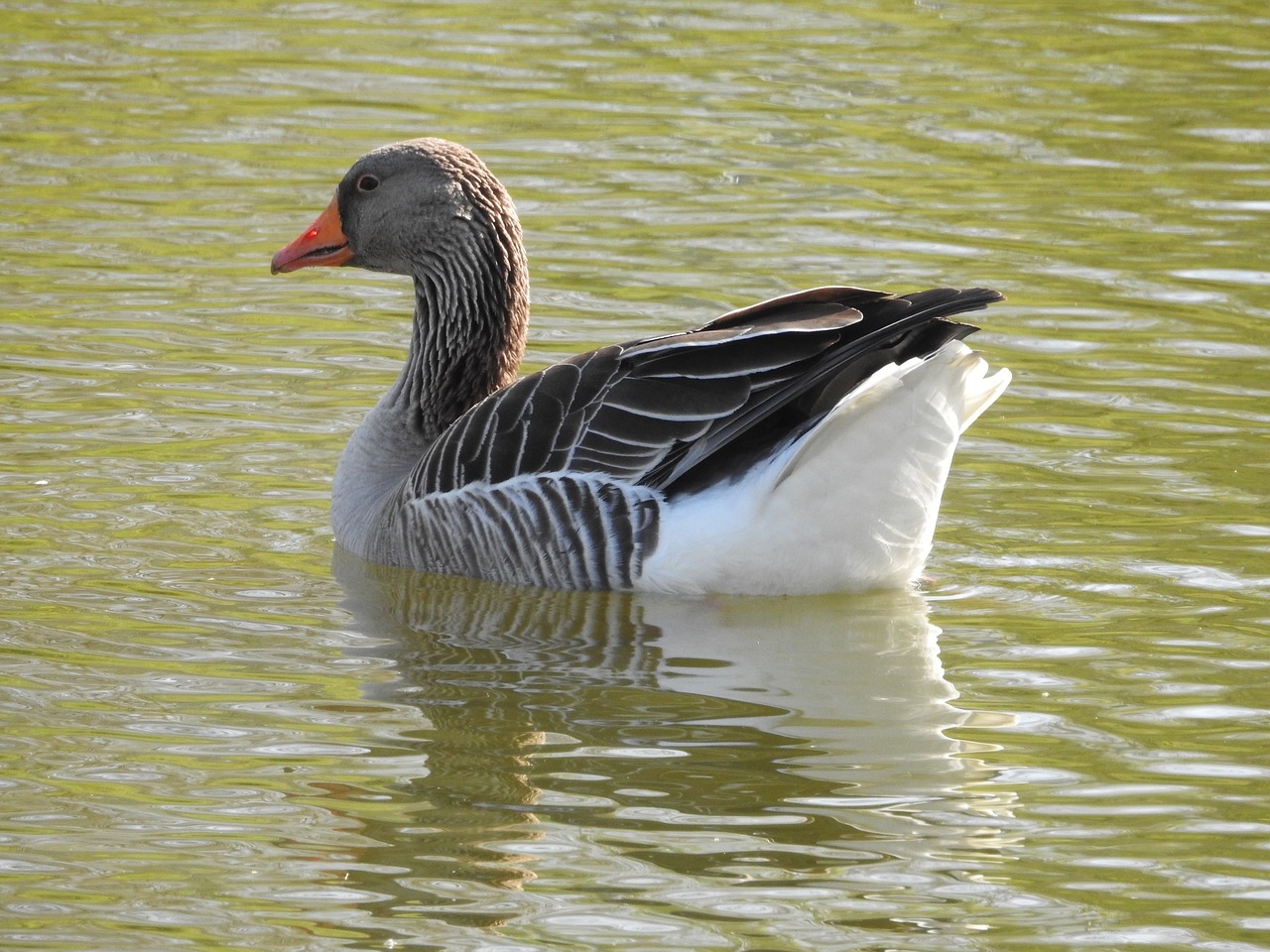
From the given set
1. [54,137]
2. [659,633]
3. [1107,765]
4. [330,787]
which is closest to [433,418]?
[659,633]

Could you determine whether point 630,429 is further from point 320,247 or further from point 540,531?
point 320,247

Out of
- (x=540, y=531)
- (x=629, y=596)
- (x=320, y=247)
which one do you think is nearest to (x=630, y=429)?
(x=540, y=531)

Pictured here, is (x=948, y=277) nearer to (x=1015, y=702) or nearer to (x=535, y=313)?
(x=535, y=313)

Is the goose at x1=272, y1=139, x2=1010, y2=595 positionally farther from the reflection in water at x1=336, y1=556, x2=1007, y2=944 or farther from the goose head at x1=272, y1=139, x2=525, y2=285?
the reflection in water at x1=336, y1=556, x2=1007, y2=944

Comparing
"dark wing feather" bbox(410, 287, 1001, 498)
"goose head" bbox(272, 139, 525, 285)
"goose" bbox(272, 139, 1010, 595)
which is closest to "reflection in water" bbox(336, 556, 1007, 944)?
"goose" bbox(272, 139, 1010, 595)

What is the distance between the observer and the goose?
7043 millimetres

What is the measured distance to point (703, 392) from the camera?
7.20 metres

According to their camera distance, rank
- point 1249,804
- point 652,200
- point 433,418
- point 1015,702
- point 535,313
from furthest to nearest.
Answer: point 652,200 → point 535,313 → point 433,418 → point 1015,702 → point 1249,804

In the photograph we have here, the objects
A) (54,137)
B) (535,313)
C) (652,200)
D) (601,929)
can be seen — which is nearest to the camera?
(601,929)

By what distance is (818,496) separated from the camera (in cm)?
718

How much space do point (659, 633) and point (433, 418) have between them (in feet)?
5.58

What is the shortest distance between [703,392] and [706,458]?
0.25m

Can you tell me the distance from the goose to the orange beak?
550mm

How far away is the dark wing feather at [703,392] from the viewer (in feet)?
22.9
